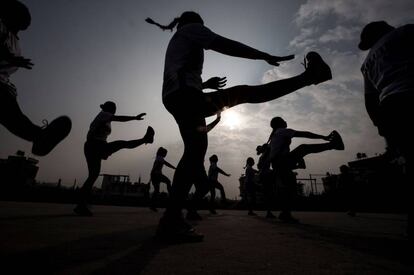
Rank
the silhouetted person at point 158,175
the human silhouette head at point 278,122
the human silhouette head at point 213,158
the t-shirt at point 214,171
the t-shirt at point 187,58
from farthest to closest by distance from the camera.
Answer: the human silhouette head at point 213,158
the t-shirt at point 214,171
the silhouetted person at point 158,175
the human silhouette head at point 278,122
the t-shirt at point 187,58

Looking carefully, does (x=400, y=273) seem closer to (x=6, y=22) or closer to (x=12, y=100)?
(x=12, y=100)

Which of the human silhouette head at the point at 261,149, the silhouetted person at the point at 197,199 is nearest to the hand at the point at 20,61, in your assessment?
the silhouetted person at the point at 197,199

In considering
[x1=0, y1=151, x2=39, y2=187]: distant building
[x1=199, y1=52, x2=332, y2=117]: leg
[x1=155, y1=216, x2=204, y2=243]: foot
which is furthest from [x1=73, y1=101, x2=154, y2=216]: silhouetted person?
[x1=0, y1=151, x2=39, y2=187]: distant building

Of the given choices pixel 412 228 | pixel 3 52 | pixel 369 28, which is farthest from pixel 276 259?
pixel 3 52

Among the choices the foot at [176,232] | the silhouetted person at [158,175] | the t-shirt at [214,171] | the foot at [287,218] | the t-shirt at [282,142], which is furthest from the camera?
the t-shirt at [214,171]

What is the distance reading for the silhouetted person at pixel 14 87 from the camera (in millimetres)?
2607

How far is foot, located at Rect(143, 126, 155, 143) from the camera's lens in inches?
173

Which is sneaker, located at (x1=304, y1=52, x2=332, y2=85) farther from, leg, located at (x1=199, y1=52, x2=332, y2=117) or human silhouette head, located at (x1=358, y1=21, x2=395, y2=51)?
human silhouette head, located at (x1=358, y1=21, x2=395, y2=51)

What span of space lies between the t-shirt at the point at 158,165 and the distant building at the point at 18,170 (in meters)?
12.7

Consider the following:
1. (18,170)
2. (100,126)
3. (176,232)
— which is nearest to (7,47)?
(100,126)

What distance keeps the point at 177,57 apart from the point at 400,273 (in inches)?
89.0

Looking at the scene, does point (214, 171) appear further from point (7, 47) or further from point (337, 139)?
point (7, 47)

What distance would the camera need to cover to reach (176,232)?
6.57 feet

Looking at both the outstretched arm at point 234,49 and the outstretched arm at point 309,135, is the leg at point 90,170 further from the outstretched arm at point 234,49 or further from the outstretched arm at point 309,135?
the outstretched arm at point 309,135
